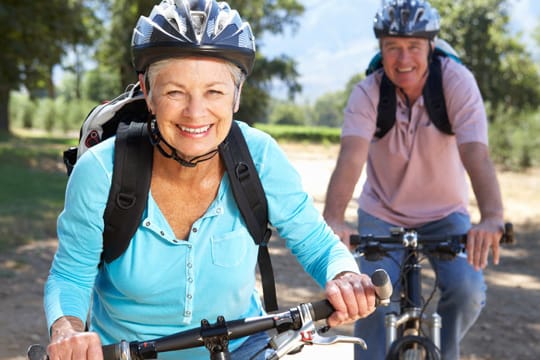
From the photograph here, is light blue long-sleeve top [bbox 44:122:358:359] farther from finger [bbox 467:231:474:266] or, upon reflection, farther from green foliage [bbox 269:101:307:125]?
green foliage [bbox 269:101:307:125]

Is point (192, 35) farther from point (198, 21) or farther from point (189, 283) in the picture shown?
point (189, 283)

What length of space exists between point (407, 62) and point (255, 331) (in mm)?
2372

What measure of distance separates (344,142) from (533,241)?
836cm

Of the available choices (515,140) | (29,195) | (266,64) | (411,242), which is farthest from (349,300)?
(266,64)

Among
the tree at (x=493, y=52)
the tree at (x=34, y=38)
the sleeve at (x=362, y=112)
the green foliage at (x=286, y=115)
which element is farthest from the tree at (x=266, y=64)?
the green foliage at (x=286, y=115)

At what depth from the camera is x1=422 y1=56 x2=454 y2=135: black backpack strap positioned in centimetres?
443

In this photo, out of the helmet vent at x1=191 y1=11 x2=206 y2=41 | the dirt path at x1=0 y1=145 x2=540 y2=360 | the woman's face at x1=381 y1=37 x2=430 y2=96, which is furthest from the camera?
the dirt path at x1=0 y1=145 x2=540 y2=360

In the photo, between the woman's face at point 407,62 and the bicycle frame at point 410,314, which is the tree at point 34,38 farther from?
the bicycle frame at point 410,314

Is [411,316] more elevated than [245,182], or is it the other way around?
[245,182]

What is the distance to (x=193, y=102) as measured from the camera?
2500 mm

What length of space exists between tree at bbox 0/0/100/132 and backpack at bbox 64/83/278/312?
1282 cm

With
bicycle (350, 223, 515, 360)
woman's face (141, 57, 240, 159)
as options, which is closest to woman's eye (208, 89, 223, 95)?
woman's face (141, 57, 240, 159)

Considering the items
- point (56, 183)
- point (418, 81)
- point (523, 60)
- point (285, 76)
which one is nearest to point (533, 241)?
point (418, 81)

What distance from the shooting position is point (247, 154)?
8.81 feet
